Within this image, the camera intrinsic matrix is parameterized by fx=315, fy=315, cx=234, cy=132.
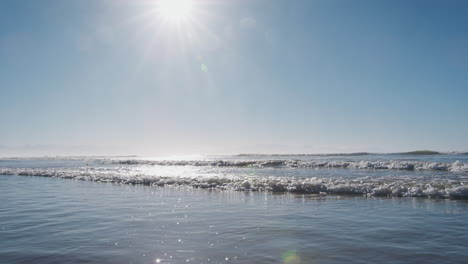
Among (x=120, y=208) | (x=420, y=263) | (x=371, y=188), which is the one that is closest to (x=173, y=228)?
(x=120, y=208)

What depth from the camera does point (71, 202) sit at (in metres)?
15.1

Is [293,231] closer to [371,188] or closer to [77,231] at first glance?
[77,231]

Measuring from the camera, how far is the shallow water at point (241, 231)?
6.81 m

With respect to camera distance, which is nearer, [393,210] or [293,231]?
[293,231]

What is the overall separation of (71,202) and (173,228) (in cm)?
832

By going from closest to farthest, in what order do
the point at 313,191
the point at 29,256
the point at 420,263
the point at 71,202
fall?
the point at 420,263 < the point at 29,256 < the point at 71,202 < the point at 313,191

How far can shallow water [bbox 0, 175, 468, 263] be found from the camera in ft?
22.4

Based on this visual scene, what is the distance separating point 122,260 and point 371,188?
13166mm

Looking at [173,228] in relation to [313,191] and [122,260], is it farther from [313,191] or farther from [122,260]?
[313,191]

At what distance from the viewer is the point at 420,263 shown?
245 inches

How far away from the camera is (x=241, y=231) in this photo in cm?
885

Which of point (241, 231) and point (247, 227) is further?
point (247, 227)

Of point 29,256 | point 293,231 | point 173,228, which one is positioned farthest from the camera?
point 173,228

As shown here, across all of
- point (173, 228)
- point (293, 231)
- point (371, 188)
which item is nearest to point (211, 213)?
point (173, 228)
